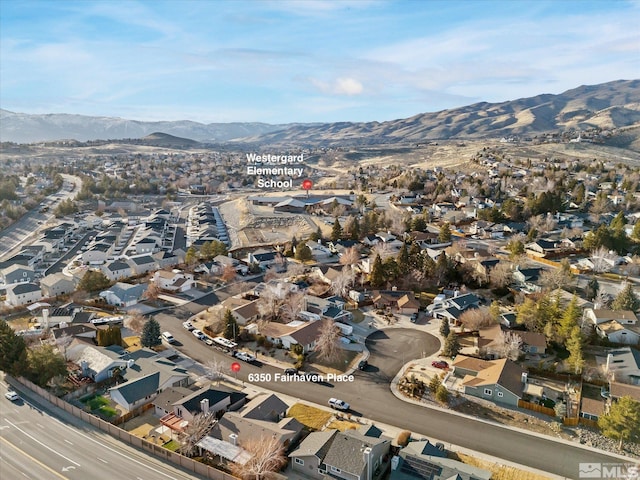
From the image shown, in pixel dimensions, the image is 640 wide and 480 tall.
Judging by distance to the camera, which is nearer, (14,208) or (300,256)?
(300,256)

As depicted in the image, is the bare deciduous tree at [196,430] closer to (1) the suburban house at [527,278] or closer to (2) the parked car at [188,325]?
(2) the parked car at [188,325]

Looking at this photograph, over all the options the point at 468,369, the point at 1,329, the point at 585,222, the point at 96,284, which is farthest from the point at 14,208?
the point at 585,222

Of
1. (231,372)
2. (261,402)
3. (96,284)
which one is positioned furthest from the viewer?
(96,284)

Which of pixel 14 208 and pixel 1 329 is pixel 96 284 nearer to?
pixel 1 329

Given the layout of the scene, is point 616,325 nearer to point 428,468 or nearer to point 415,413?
point 415,413

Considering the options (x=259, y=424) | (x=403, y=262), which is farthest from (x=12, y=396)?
(x=403, y=262)

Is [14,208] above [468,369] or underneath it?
above
